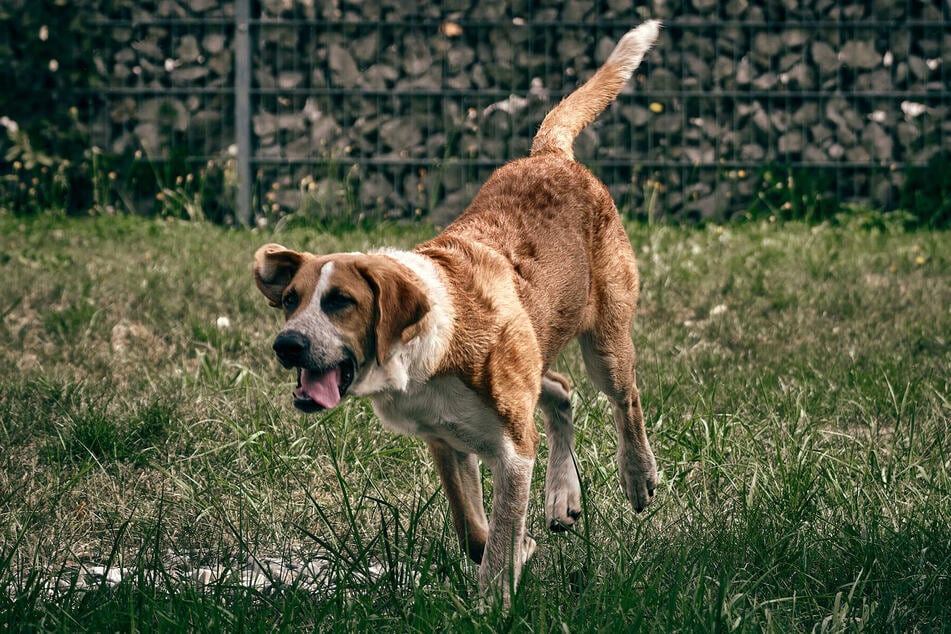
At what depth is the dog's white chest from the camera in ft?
9.45

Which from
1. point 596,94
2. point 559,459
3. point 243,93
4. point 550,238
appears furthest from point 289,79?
point 559,459

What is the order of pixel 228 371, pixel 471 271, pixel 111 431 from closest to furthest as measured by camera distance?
pixel 471 271 < pixel 111 431 < pixel 228 371

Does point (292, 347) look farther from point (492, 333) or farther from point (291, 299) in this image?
point (492, 333)

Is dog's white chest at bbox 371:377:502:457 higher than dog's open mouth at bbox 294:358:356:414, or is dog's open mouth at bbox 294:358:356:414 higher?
dog's open mouth at bbox 294:358:356:414

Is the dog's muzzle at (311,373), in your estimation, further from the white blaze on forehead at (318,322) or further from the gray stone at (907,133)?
the gray stone at (907,133)

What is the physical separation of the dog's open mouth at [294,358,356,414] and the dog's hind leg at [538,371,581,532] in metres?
0.90

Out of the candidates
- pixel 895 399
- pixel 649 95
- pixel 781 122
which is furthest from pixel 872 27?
pixel 895 399

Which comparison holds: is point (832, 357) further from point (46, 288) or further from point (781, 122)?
point (781, 122)

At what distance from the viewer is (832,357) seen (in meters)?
5.06

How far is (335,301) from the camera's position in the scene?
2.67m

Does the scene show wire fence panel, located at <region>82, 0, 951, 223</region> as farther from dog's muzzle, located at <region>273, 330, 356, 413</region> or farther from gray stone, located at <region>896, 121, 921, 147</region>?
dog's muzzle, located at <region>273, 330, 356, 413</region>

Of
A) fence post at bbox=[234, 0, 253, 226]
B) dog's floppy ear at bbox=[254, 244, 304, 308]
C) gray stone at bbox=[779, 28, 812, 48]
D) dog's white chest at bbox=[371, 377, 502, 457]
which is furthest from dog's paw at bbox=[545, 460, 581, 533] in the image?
gray stone at bbox=[779, 28, 812, 48]

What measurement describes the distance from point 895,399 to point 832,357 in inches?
34.8

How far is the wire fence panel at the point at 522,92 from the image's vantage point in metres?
9.27
